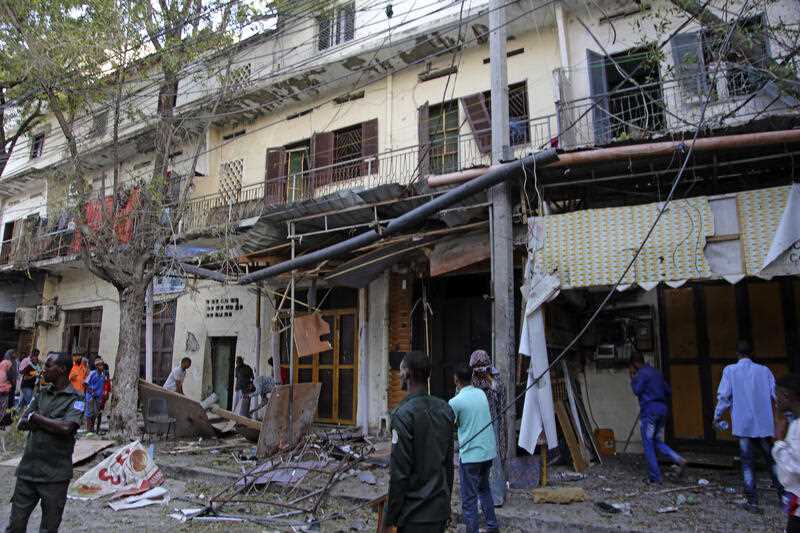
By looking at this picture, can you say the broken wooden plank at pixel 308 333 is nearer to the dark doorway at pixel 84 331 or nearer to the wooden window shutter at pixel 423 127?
the wooden window shutter at pixel 423 127

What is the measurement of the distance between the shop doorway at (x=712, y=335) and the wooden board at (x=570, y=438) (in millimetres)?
2038

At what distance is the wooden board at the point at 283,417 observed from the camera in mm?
7902

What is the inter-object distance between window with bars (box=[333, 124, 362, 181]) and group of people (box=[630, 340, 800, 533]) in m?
7.74

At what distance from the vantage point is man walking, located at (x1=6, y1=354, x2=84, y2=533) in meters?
3.94

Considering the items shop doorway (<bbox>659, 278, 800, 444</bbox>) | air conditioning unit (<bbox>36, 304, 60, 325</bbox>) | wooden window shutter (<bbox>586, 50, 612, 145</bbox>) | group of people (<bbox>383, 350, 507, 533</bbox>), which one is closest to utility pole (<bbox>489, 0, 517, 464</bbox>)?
wooden window shutter (<bbox>586, 50, 612, 145</bbox>)

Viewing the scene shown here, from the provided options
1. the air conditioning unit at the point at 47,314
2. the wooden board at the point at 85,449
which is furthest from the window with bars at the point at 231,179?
the air conditioning unit at the point at 47,314

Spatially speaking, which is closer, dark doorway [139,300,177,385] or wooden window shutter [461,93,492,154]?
wooden window shutter [461,93,492,154]

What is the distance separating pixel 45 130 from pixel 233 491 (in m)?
18.9

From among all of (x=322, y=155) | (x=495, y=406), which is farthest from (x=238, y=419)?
(x=322, y=155)

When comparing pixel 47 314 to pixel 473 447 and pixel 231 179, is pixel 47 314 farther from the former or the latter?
pixel 473 447

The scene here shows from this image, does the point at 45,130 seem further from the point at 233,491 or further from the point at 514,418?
the point at 514,418

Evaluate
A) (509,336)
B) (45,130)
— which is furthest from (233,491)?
(45,130)

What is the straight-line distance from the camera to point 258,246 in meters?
10.2

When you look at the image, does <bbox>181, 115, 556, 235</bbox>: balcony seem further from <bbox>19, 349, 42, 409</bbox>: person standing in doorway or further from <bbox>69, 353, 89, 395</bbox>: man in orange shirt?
<bbox>19, 349, 42, 409</bbox>: person standing in doorway
